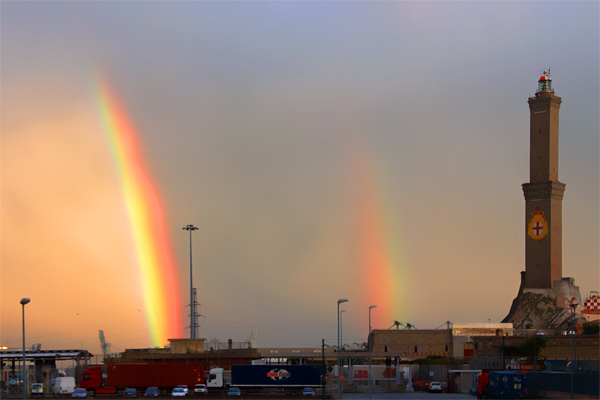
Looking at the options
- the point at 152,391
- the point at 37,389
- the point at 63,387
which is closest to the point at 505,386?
the point at 152,391

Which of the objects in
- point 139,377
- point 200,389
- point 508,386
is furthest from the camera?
point 139,377

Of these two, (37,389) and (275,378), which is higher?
(275,378)

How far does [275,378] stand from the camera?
7712 centimetres

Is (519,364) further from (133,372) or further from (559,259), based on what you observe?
(133,372)

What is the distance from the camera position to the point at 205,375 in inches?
3295

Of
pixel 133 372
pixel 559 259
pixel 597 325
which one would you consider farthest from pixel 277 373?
pixel 559 259

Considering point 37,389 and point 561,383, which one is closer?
point 561,383

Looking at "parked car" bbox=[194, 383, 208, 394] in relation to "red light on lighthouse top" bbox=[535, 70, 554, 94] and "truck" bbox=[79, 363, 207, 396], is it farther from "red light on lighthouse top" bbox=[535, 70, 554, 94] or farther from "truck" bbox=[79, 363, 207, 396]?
"red light on lighthouse top" bbox=[535, 70, 554, 94]

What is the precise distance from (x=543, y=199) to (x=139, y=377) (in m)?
102

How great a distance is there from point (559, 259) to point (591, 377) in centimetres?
9611

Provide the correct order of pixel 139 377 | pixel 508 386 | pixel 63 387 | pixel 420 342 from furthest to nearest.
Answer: pixel 420 342
pixel 139 377
pixel 63 387
pixel 508 386

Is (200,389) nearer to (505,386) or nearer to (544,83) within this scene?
(505,386)

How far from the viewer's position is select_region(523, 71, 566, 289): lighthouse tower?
148 m

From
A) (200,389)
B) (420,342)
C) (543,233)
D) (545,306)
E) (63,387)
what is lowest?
(420,342)
